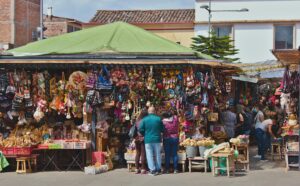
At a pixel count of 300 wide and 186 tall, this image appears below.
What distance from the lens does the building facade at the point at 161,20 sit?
3506 centimetres

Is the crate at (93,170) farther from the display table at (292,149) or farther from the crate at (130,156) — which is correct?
the display table at (292,149)

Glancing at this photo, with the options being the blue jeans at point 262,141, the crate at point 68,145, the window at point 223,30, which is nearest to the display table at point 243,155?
the blue jeans at point 262,141

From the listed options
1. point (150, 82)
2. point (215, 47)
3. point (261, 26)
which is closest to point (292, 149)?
point (150, 82)

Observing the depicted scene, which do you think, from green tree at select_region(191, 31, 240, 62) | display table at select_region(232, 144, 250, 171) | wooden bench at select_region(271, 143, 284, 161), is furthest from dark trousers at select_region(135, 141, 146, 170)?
green tree at select_region(191, 31, 240, 62)

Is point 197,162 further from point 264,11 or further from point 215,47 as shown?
point 264,11

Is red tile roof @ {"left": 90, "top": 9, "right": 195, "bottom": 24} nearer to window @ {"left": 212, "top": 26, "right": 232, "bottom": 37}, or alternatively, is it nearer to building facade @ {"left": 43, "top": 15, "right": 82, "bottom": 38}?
window @ {"left": 212, "top": 26, "right": 232, "bottom": 37}

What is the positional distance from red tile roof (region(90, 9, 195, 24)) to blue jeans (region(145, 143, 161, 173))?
23206mm

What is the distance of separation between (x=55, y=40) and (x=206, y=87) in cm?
477

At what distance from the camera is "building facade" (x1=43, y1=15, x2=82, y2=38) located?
154 ft

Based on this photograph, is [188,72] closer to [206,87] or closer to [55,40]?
[206,87]

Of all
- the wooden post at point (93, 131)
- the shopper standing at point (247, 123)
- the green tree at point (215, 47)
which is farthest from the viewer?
the green tree at point (215, 47)

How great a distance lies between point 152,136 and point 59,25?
35375 mm

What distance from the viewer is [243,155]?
47.3ft

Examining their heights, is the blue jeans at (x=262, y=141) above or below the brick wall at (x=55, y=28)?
below
